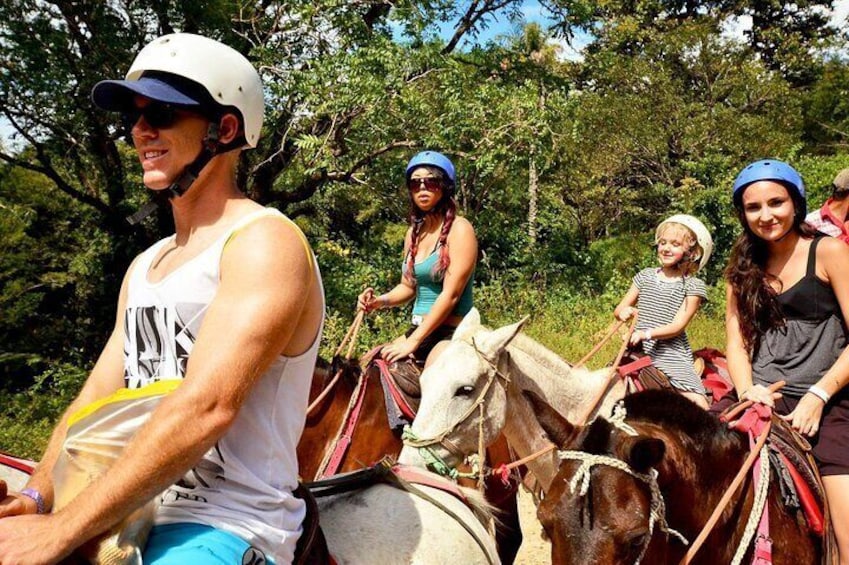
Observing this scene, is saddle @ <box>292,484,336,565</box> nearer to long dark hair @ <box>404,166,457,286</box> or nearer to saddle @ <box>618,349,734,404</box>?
saddle @ <box>618,349,734,404</box>

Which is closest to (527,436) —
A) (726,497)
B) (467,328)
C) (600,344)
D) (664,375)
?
(467,328)

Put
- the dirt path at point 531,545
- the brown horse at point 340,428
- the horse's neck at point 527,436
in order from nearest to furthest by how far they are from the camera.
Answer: the horse's neck at point 527,436 → the brown horse at point 340,428 → the dirt path at point 531,545

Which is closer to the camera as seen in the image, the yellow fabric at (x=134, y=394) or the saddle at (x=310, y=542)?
the yellow fabric at (x=134, y=394)

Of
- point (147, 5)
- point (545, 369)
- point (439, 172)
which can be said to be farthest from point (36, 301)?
point (545, 369)

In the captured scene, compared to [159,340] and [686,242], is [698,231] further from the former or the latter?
[159,340]

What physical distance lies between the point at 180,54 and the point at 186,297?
0.61m

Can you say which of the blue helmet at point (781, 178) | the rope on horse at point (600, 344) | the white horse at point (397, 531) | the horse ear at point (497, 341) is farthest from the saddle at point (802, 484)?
the rope on horse at point (600, 344)

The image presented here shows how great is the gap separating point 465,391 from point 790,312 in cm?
166

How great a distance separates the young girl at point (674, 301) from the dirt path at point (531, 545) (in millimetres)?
1727

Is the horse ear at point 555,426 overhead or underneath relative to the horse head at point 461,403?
overhead

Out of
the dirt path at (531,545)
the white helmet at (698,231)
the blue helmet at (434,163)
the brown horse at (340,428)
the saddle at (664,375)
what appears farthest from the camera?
the dirt path at (531,545)

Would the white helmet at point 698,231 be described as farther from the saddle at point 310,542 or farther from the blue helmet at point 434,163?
the saddle at point 310,542

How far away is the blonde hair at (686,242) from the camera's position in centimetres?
530

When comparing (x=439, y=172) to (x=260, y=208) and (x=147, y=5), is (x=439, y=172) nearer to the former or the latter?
(x=260, y=208)
